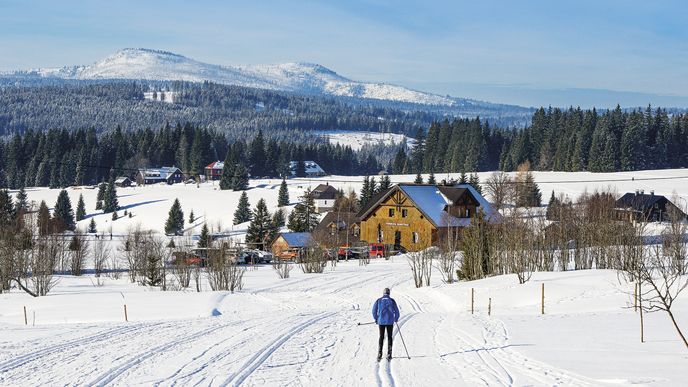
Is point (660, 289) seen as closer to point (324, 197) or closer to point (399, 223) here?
point (399, 223)

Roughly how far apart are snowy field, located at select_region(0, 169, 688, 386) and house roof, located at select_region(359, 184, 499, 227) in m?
31.2

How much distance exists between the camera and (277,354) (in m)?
16.8

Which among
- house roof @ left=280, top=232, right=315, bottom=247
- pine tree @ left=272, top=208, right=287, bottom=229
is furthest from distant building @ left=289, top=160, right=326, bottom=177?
house roof @ left=280, top=232, right=315, bottom=247

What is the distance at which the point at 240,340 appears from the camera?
742 inches

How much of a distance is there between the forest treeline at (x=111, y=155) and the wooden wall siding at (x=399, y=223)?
61128 millimetres

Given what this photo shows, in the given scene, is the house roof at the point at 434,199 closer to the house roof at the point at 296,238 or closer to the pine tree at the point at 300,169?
the house roof at the point at 296,238

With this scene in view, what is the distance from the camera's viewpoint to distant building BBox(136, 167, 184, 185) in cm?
14475

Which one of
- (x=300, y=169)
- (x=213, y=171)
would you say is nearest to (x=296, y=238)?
(x=213, y=171)

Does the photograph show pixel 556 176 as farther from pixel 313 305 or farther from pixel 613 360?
pixel 613 360

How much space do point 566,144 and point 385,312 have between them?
12220 centimetres

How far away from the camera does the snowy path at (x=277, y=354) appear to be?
46.4ft

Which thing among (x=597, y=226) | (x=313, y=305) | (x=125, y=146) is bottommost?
(x=313, y=305)

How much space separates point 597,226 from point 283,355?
30.5 metres

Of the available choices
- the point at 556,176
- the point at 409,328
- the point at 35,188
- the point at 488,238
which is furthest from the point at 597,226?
the point at 35,188
